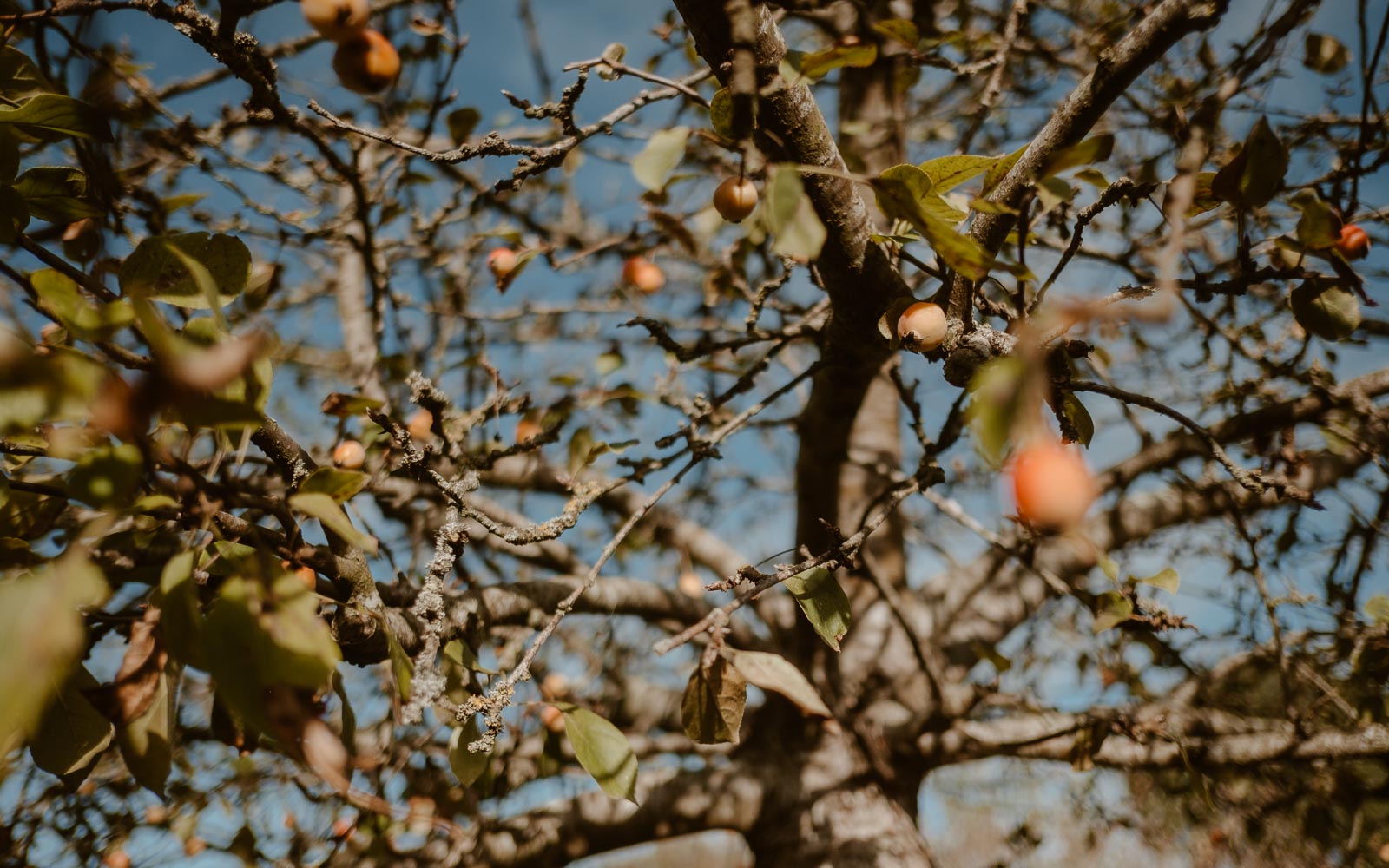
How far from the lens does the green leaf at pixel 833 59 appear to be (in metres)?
0.73

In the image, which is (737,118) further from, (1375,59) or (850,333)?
(1375,59)

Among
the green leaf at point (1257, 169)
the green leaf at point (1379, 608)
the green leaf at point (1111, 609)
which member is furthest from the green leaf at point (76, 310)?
the green leaf at point (1379, 608)

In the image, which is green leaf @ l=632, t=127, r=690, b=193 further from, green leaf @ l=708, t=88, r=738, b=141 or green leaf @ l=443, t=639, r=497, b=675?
green leaf @ l=443, t=639, r=497, b=675

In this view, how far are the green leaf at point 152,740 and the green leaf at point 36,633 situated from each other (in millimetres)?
310

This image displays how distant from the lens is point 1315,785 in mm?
2094

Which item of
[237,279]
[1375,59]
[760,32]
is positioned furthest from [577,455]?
[1375,59]

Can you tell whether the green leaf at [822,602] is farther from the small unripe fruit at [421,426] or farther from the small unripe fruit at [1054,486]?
the small unripe fruit at [421,426]

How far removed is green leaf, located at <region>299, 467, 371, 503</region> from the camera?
0.71m

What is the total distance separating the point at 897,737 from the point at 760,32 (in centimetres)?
183

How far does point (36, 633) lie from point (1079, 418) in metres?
1.08

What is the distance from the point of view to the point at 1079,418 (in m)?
0.90

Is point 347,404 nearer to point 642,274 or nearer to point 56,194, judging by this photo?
point 56,194

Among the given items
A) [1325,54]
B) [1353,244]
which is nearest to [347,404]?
[1353,244]

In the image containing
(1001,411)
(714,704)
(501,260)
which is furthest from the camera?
(501,260)
